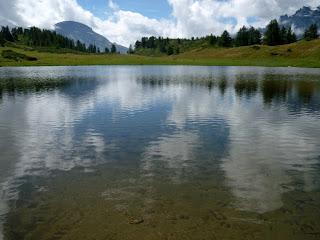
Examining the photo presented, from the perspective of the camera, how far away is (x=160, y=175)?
19906 millimetres

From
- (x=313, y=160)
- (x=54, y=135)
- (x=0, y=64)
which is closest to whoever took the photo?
(x=313, y=160)

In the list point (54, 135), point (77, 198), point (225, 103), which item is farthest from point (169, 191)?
point (225, 103)

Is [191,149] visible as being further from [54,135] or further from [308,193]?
[54,135]

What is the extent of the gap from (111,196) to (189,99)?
115 ft

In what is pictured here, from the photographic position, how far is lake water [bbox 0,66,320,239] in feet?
47.2

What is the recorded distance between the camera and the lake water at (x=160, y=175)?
14375 mm

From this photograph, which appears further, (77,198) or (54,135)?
(54,135)

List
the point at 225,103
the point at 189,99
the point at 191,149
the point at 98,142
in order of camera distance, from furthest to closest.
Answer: the point at 189,99
the point at 225,103
the point at 98,142
the point at 191,149

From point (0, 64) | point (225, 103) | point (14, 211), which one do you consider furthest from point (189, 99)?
point (0, 64)

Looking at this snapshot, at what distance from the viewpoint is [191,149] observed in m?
25.1

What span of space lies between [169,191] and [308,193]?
21.9 feet

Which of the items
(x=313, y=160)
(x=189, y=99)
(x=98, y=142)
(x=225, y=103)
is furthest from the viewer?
(x=189, y=99)

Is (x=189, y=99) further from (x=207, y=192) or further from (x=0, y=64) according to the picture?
(x=0, y=64)

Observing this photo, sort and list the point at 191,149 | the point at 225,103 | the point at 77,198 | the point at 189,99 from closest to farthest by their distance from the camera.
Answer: the point at 77,198 → the point at 191,149 → the point at 225,103 → the point at 189,99
